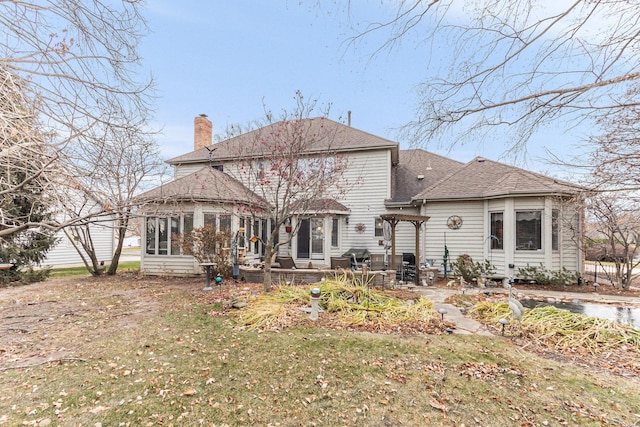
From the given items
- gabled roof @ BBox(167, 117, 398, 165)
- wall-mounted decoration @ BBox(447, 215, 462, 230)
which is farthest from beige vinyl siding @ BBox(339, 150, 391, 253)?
wall-mounted decoration @ BBox(447, 215, 462, 230)

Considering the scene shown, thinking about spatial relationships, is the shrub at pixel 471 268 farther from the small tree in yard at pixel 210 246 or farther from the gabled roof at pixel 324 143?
the small tree in yard at pixel 210 246

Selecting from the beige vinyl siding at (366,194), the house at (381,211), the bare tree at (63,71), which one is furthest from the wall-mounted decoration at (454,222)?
the bare tree at (63,71)

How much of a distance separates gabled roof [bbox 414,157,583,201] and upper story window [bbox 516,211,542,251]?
912mm

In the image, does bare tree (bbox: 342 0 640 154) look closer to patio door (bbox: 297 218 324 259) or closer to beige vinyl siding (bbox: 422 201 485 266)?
beige vinyl siding (bbox: 422 201 485 266)

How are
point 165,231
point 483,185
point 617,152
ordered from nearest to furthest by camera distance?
1. point 617,152
2. point 483,185
3. point 165,231

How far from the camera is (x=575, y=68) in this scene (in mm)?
2438

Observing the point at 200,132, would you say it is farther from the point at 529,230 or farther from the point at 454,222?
the point at 529,230

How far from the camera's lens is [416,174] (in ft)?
53.6

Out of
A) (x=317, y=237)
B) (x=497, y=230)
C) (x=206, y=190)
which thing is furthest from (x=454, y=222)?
(x=206, y=190)

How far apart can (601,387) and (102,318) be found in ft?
28.8

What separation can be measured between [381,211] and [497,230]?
16.3 feet

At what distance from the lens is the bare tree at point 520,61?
2.34m

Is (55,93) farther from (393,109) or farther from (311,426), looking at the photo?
(311,426)

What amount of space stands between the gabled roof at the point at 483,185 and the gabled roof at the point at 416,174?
1.67 metres
